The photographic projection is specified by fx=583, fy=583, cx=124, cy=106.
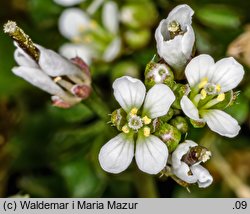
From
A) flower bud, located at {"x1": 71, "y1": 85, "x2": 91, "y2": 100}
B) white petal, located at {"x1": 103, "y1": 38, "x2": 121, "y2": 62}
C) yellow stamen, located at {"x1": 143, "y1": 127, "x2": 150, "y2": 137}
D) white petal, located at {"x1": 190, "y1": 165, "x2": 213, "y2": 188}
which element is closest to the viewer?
white petal, located at {"x1": 190, "y1": 165, "x2": 213, "y2": 188}

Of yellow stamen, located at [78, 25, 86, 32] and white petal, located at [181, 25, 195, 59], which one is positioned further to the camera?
yellow stamen, located at [78, 25, 86, 32]

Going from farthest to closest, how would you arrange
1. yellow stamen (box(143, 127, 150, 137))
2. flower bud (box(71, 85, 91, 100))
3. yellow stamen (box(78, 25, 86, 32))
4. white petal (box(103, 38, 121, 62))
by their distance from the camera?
yellow stamen (box(78, 25, 86, 32))
white petal (box(103, 38, 121, 62))
flower bud (box(71, 85, 91, 100))
yellow stamen (box(143, 127, 150, 137))

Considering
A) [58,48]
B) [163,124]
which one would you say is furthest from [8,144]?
[163,124]

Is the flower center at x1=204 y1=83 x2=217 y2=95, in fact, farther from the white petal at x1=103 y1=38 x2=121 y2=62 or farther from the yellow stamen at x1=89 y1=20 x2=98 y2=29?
the yellow stamen at x1=89 y1=20 x2=98 y2=29

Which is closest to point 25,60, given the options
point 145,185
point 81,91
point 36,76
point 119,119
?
point 36,76

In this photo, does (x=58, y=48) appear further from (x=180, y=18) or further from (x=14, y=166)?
(x=180, y=18)

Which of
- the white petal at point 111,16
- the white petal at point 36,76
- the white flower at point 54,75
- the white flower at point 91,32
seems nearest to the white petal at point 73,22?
the white flower at point 91,32

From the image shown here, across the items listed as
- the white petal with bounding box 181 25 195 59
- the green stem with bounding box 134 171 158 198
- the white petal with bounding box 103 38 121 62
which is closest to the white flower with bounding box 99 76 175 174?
the white petal with bounding box 181 25 195 59

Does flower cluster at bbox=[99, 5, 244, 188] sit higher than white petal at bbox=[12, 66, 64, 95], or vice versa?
white petal at bbox=[12, 66, 64, 95]
